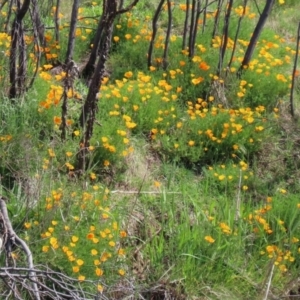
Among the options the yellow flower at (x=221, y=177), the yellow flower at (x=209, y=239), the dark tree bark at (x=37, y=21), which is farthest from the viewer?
the yellow flower at (x=221, y=177)

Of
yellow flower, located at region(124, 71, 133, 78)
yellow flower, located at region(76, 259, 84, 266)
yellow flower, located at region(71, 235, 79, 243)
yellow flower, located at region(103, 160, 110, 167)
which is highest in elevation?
yellow flower, located at region(124, 71, 133, 78)

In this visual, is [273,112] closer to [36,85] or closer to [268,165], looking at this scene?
[268,165]

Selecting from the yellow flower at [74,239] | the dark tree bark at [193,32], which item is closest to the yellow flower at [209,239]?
the yellow flower at [74,239]

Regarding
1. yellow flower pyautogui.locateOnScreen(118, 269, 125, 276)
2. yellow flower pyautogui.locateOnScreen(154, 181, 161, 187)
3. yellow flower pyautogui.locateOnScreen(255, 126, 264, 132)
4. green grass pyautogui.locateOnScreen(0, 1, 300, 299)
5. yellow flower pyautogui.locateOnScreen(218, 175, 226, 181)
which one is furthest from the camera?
yellow flower pyautogui.locateOnScreen(255, 126, 264, 132)

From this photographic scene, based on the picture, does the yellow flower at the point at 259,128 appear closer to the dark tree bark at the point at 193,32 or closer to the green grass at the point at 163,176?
the green grass at the point at 163,176

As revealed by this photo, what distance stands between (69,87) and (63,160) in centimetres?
49

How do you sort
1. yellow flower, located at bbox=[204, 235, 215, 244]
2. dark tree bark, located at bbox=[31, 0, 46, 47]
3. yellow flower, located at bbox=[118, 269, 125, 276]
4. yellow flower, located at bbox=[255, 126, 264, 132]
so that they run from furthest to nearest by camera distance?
yellow flower, located at bbox=[255, 126, 264, 132]
dark tree bark, located at bbox=[31, 0, 46, 47]
yellow flower, located at bbox=[204, 235, 215, 244]
yellow flower, located at bbox=[118, 269, 125, 276]

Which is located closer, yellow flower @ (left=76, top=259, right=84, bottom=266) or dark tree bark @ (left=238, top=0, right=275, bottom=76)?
yellow flower @ (left=76, top=259, right=84, bottom=266)

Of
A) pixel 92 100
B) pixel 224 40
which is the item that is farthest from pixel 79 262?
pixel 224 40

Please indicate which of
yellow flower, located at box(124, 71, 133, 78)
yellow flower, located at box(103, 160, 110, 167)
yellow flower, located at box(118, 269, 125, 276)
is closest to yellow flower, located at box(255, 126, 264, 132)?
yellow flower, located at box(124, 71, 133, 78)

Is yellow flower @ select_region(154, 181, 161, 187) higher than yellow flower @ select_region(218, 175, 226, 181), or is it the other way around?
yellow flower @ select_region(218, 175, 226, 181)

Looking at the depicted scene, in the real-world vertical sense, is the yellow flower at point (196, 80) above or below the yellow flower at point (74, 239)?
above

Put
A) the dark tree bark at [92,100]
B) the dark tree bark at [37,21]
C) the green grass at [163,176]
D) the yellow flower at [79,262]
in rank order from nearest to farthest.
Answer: the yellow flower at [79,262]
the green grass at [163,176]
the dark tree bark at [92,100]
the dark tree bark at [37,21]

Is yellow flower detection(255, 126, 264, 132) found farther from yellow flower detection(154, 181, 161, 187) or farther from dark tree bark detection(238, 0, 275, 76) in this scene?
yellow flower detection(154, 181, 161, 187)
